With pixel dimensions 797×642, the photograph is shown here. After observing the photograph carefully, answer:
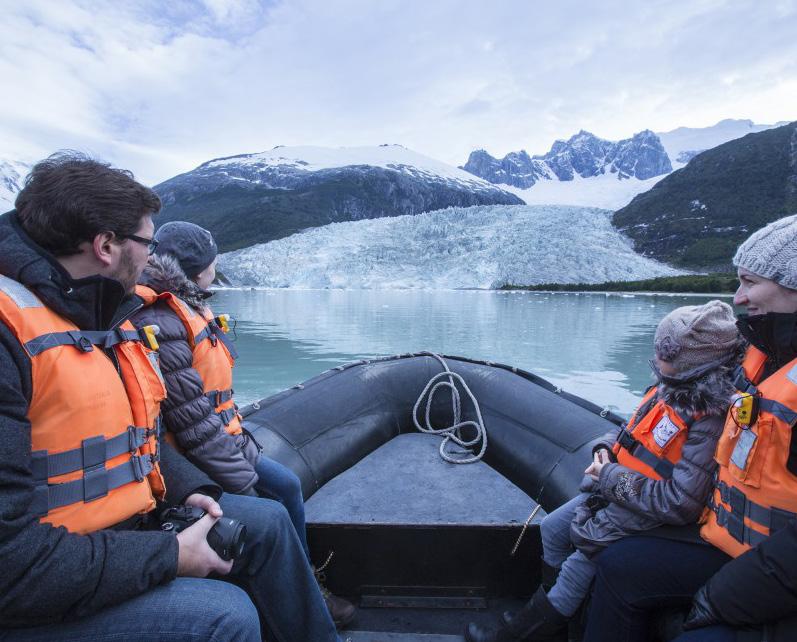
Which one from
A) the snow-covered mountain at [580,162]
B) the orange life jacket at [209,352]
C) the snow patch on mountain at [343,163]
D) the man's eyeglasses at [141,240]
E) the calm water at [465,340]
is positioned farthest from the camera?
the snow-covered mountain at [580,162]

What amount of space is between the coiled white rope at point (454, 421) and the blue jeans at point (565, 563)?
92cm

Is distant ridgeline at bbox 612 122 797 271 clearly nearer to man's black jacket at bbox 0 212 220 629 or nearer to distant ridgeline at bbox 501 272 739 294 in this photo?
distant ridgeline at bbox 501 272 739 294

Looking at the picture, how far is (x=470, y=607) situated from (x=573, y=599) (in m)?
0.46

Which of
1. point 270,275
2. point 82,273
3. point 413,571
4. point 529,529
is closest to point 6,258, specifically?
point 82,273

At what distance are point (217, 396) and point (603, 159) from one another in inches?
4968

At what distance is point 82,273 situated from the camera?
883 mm

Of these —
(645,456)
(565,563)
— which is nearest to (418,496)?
(565,563)

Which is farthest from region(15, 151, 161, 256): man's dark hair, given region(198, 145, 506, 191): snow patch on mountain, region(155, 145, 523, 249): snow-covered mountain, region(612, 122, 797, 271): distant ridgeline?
region(198, 145, 506, 191): snow patch on mountain

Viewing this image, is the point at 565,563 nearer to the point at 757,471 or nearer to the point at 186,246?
the point at 757,471

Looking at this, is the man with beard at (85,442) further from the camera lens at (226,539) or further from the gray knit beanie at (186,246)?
the gray knit beanie at (186,246)

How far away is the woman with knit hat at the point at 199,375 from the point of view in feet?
4.08

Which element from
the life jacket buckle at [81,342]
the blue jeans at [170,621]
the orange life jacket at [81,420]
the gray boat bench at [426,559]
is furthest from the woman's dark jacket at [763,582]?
the life jacket buckle at [81,342]

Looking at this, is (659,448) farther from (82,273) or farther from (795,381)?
(82,273)

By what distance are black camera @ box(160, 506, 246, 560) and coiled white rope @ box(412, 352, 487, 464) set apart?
1.45 metres
